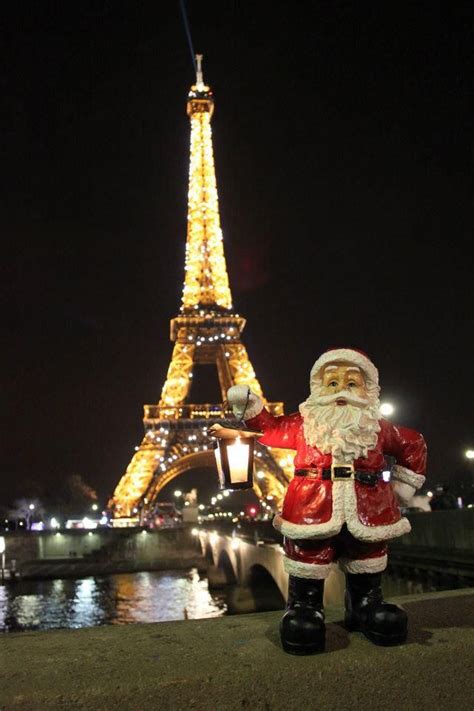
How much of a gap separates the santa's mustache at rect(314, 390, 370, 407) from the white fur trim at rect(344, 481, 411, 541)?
1.50 ft

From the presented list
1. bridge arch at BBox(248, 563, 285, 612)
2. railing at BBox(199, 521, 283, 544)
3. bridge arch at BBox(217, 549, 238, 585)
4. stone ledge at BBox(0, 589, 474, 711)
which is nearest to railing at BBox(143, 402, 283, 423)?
bridge arch at BBox(217, 549, 238, 585)

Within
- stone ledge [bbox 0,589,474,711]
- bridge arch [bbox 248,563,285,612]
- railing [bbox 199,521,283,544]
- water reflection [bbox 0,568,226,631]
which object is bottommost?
water reflection [bbox 0,568,226,631]

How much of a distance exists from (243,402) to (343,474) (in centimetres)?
73

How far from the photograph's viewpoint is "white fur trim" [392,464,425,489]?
3.88 meters

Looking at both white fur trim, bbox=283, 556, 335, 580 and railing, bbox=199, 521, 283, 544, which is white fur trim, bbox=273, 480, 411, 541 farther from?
railing, bbox=199, 521, 283, 544

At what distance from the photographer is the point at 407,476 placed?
391cm

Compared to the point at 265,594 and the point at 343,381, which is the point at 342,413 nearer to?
the point at 343,381

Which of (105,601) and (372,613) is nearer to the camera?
(372,613)

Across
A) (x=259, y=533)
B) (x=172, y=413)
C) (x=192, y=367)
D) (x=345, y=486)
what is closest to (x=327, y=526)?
(x=345, y=486)

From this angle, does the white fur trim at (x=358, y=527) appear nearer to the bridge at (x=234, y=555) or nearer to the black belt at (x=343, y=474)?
the black belt at (x=343, y=474)

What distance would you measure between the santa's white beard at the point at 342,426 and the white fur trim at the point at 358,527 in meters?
0.18

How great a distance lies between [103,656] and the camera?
2828 mm

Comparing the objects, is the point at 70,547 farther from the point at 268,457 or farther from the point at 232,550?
the point at 232,550

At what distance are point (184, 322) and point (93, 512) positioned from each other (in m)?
38.1
